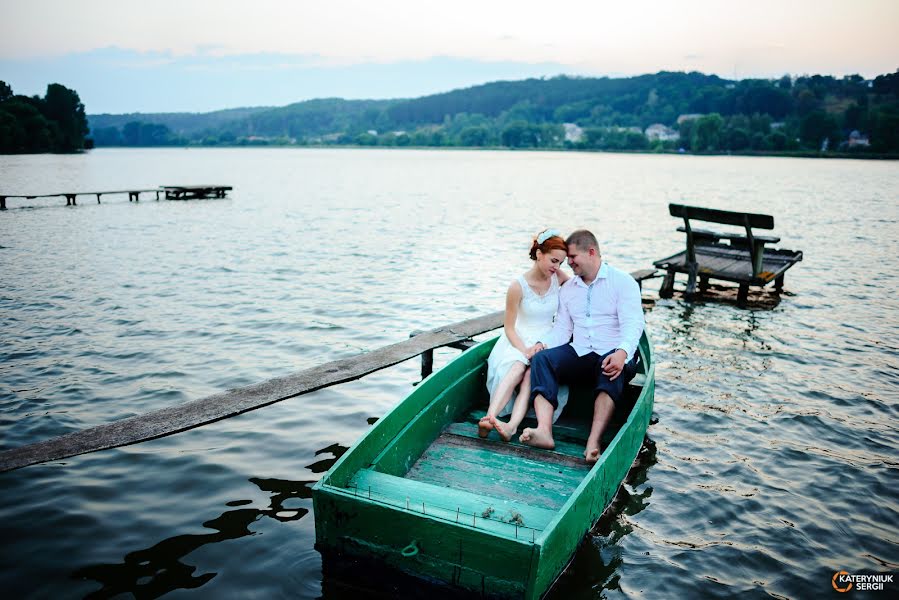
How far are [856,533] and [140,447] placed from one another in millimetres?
7279

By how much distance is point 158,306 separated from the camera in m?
13.4

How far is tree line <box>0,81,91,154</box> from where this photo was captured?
99.4m

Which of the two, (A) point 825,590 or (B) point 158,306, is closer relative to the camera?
(A) point 825,590

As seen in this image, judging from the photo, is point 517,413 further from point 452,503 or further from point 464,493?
point 452,503

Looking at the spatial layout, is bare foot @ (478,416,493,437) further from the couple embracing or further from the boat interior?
the boat interior

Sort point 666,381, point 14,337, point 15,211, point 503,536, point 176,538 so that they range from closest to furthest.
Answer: point 503,536
point 176,538
point 666,381
point 14,337
point 15,211

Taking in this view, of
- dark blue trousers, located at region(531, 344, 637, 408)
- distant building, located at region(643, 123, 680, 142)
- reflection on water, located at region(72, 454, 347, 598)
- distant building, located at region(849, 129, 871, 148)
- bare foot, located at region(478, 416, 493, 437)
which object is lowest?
reflection on water, located at region(72, 454, 347, 598)

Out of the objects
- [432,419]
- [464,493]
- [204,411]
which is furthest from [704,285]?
[204,411]

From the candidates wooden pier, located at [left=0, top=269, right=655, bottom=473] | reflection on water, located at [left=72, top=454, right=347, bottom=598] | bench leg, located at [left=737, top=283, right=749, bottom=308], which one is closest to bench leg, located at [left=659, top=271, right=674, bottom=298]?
bench leg, located at [left=737, top=283, right=749, bottom=308]

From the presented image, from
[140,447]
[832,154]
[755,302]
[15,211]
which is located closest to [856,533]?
[140,447]

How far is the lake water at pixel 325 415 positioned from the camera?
5.30 metres

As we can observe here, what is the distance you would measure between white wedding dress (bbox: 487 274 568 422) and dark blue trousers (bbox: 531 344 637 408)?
0.82ft

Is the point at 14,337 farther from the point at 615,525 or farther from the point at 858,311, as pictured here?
the point at 858,311

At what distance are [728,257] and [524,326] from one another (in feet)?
34.1
